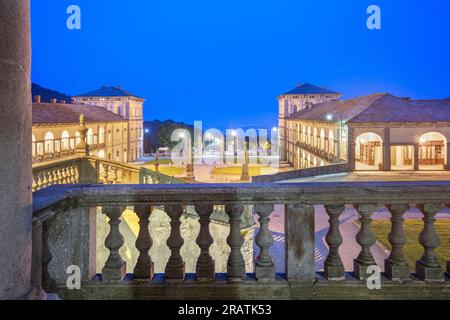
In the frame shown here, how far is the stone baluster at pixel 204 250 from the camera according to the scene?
3.65 m

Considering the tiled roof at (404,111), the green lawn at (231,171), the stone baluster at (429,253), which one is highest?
the tiled roof at (404,111)

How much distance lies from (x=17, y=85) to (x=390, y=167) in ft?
107

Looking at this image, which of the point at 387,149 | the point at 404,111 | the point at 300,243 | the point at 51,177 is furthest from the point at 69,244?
the point at 404,111

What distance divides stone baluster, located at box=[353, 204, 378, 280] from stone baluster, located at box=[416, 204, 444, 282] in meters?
0.41

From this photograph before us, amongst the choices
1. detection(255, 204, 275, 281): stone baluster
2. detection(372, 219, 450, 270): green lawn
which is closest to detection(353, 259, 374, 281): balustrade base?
detection(255, 204, 275, 281): stone baluster

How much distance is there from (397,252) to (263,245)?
45.4 inches

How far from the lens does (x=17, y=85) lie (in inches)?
103

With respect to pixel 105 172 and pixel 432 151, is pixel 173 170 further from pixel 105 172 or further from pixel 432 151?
pixel 105 172

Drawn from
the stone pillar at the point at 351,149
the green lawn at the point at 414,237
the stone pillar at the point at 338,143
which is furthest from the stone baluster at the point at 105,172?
the stone pillar at the point at 338,143

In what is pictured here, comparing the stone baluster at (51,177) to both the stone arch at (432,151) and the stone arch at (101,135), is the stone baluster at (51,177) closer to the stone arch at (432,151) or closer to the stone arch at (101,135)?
the stone arch at (432,151)

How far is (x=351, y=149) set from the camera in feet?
105

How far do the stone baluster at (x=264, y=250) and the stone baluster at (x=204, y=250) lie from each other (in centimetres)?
40

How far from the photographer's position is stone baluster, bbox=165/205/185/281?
366 cm
